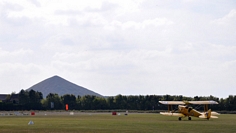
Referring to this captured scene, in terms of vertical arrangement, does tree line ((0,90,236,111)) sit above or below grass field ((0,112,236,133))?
above

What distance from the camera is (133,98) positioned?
479ft

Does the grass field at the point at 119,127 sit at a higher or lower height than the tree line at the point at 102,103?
lower

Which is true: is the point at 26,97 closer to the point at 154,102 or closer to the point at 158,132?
the point at 154,102

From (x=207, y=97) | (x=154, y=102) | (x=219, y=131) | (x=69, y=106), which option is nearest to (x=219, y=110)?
(x=207, y=97)

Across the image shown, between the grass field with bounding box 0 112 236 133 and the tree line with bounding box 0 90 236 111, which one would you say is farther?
the tree line with bounding box 0 90 236 111

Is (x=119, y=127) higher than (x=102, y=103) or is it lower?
lower

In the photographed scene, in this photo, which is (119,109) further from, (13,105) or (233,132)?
(233,132)

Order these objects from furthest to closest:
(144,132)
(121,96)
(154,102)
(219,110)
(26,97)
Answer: (26,97) < (121,96) < (154,102) < (219,110) < (144,132)

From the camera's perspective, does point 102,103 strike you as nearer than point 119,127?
No

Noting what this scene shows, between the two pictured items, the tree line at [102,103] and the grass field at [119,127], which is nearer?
the grass field at [119,127]

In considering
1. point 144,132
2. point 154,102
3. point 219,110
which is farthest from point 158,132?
point 154,102

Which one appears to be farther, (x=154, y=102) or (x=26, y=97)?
(x=26, y=97)

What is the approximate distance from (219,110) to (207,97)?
311 inches

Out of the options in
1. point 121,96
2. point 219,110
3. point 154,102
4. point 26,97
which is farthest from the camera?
point 26,97
